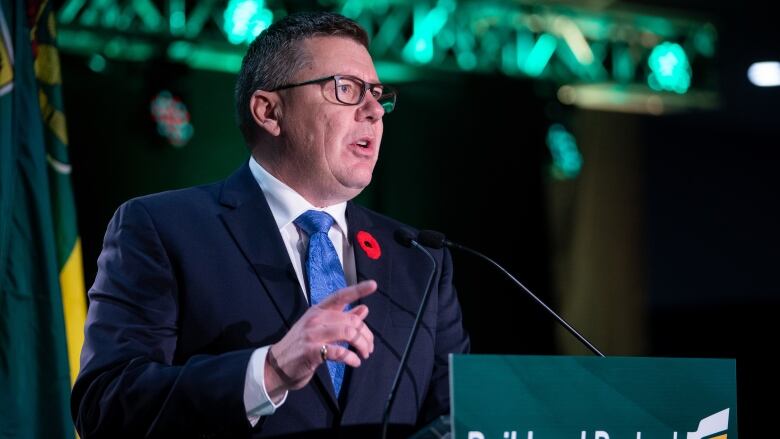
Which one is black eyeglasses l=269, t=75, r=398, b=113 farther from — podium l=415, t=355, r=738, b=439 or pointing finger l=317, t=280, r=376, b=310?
podium l=415, t=355, r=738, b=439

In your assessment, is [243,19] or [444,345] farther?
[243,19]

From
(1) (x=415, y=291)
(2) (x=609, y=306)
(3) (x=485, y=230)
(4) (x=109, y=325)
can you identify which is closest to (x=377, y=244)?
(1) (x=415, y=291)

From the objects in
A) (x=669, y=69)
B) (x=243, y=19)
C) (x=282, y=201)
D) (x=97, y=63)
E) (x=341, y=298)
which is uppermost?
(x=669, y=69)

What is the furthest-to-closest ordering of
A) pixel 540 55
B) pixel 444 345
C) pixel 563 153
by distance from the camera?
pixel 563 153
pixel 540 55
pixel 444 345

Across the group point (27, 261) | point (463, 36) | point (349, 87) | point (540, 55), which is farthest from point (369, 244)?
point (540, 55)

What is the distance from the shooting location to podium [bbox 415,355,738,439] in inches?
54.0

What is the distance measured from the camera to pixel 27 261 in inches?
103

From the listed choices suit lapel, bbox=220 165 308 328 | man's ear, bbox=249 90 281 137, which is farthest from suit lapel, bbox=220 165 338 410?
man's ear, bbox=249 90 281 137

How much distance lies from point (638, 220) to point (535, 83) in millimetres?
1594

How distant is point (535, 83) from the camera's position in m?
6.32

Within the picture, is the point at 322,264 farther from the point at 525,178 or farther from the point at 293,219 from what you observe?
the point at 525,178

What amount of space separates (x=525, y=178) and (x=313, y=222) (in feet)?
15.4

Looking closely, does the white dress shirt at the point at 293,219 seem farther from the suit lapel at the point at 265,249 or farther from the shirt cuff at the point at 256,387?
the shirt cuff at the point at 256,387

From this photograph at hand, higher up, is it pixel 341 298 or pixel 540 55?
pixel 540 55
